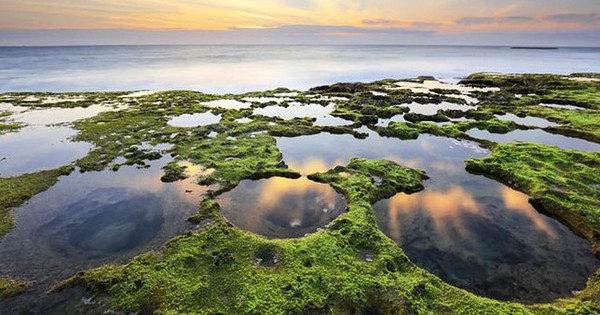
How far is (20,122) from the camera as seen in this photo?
111ft

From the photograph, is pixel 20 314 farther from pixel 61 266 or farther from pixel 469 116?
pixel 469 116

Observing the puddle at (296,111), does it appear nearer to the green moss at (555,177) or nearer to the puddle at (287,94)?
the puddle at (287,94)

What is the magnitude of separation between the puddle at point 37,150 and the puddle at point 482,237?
16.9 m

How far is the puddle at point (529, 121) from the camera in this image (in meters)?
32.5

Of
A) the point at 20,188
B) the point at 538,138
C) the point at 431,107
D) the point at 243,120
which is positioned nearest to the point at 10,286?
the point at 20,188

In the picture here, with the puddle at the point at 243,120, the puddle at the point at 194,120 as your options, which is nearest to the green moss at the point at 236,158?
the puddle at the point at 243,120

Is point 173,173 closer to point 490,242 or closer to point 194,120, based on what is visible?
point 194,120

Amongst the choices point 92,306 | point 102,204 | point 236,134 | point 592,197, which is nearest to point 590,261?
point 592,197

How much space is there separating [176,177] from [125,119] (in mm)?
18188

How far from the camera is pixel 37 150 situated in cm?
2530

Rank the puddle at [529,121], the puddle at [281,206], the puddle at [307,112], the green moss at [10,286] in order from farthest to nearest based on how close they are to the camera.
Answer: the puddle at [307,112]
the puddle at [529,121]
the puddle at [281,206]
the green moss at [10,286]

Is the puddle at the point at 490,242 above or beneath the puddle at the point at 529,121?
beneath

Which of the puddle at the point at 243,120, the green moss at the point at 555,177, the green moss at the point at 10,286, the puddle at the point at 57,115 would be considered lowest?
the puddle at the point at 57,115

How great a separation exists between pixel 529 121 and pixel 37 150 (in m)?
45.9
